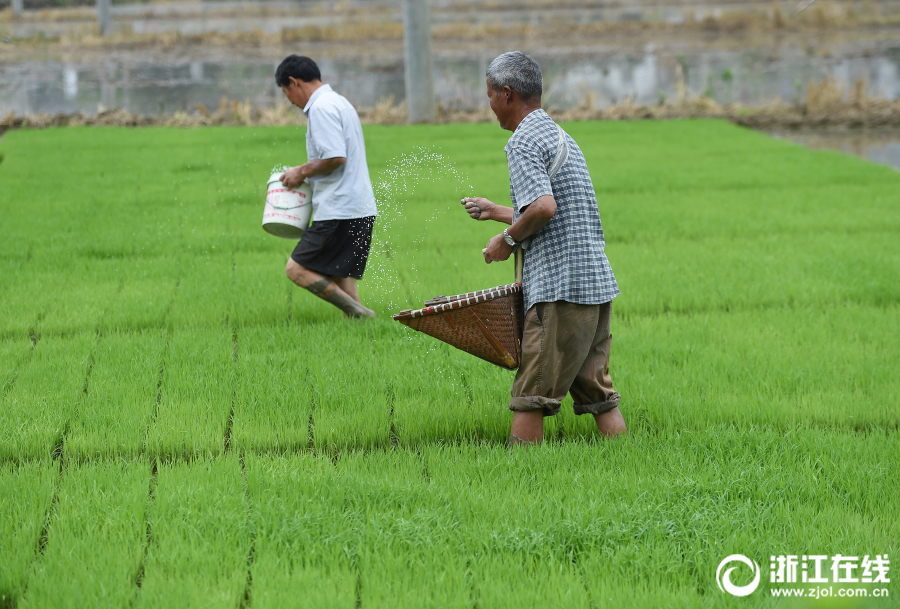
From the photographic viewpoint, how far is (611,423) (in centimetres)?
407

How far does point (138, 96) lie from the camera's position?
69.9ft

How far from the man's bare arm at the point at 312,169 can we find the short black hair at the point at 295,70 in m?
0.55

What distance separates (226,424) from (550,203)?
199 centimetres

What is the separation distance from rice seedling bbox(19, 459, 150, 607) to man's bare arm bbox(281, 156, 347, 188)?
7.88 ft

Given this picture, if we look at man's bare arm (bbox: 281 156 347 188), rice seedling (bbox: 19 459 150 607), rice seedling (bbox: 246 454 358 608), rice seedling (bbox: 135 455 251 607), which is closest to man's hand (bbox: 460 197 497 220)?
rice seedling (bbox: 246 454 358 608)

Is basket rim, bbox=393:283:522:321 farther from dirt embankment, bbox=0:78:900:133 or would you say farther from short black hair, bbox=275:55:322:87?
dirt embankment, bbox=0:78:900:133

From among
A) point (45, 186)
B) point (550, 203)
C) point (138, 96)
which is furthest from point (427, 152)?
point (138, 96)

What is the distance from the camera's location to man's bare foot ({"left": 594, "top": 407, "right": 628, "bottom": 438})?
13.4 ft

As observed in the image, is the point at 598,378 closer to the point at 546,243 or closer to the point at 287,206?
the point at 546,243

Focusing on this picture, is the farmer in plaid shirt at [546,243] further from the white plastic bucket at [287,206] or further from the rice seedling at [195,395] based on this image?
the white plastic bucket at [287,206]

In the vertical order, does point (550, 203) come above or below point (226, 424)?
above

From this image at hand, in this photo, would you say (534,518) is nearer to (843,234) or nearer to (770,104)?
(843,234)

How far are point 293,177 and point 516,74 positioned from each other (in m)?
2.48

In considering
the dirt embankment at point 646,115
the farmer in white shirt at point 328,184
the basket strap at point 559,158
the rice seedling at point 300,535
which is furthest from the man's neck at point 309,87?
the dirt embankment at point 646,115
